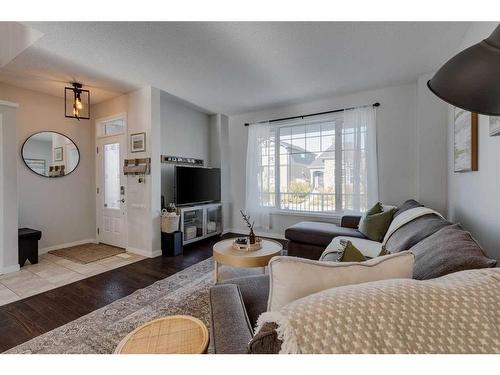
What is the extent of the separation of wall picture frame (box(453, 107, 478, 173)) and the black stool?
16.1 ft

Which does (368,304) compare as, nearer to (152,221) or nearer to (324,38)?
(324,38)

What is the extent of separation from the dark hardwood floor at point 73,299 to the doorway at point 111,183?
3.48ft

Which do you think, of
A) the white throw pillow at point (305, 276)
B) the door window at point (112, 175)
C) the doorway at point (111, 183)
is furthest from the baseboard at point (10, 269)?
the white throw pillow at point (305, 276)

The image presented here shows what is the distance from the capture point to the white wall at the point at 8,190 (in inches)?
111

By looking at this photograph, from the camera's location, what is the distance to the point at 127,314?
6.53ft

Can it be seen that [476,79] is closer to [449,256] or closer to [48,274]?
[449,256]

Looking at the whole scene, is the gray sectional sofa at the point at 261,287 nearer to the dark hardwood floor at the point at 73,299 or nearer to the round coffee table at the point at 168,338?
the round coffee table at the point at 168,338

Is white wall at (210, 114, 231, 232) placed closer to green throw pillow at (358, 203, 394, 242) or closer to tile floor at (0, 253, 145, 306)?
tile floor at (0, 253, 145, 306)

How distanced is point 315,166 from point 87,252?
3922mm

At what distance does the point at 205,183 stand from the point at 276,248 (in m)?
2.43

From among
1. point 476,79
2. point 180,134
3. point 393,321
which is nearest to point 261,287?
point 393,321

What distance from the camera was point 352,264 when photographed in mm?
799

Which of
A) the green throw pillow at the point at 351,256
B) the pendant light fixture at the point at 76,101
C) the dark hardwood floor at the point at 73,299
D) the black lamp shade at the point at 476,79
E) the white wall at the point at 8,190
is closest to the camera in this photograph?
the black lamp shade at the point at 476,79
